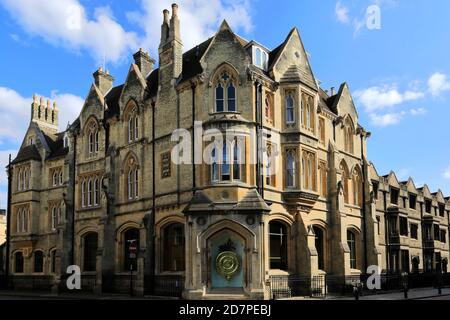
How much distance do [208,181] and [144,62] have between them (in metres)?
14.2

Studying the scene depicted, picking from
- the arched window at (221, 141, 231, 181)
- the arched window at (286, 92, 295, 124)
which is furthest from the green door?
the arched window at (286, 92, 295, 124)

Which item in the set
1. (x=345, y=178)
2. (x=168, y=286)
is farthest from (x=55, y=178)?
(x=345, y=178)

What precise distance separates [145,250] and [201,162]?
6.93 m

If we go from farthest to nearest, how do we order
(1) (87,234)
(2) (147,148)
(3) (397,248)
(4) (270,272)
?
(3) (397,248) < (1) (87,234) < (2) (147,148) < (4) (270,272)

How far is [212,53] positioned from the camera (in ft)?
96.6

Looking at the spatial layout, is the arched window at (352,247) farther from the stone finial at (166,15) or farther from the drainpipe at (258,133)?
the stone finial at (166,15)

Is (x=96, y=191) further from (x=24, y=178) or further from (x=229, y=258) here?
(x=229, y=258)

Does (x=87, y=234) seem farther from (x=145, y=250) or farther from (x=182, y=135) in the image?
(x=182, y=135)

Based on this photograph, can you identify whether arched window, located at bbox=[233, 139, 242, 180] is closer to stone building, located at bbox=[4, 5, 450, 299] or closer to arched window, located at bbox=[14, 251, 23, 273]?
stone building, located at bbox=[4, 5, 450, 299]

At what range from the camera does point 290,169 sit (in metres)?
30.7

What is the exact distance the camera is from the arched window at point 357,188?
38.5 metres

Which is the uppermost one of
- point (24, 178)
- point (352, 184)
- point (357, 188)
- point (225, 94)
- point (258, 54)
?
point (258, 54)

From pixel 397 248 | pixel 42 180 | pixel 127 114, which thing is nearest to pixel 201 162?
pixel 127 114

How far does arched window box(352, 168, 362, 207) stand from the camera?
38453 millimetres
